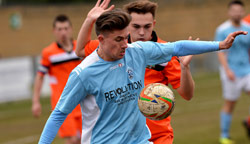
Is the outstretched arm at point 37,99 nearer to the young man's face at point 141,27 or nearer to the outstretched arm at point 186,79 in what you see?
the young man's face at point 141,27

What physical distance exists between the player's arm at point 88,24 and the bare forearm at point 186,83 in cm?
101

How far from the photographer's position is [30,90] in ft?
59.5

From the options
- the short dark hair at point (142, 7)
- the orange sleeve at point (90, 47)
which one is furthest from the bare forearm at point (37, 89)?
the short dark hair at point (142, 7)

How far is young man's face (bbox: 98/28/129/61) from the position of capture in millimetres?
3906

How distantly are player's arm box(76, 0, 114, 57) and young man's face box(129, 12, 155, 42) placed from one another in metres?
0.38

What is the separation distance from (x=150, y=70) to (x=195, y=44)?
1013mm

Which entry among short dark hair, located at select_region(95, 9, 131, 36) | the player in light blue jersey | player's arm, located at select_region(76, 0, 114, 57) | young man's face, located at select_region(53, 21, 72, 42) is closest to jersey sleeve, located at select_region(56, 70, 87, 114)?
the player in light blue jersey

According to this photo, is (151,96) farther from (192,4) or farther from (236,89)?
(192,4)

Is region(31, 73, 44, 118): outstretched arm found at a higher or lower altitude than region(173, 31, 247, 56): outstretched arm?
lower

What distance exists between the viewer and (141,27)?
4941 mm

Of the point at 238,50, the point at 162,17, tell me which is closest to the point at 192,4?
the point at 162,17

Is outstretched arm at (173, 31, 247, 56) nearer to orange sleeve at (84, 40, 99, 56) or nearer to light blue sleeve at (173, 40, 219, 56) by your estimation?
light blue sleeve at (173, 40, 219, 56)

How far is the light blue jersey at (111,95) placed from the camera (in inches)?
157

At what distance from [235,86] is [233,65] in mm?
535
